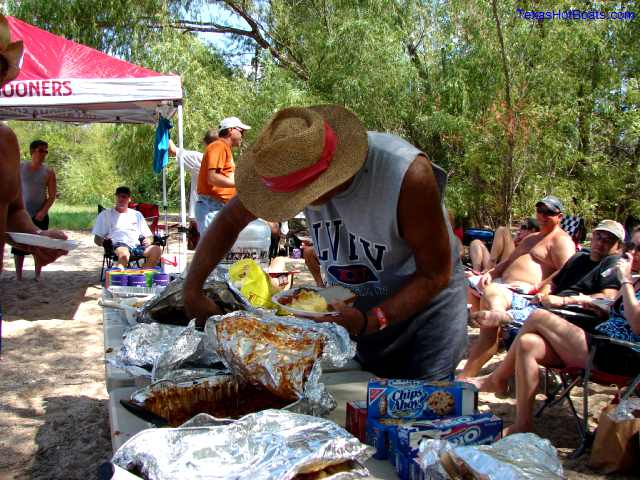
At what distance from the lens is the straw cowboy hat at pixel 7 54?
5.48 ft

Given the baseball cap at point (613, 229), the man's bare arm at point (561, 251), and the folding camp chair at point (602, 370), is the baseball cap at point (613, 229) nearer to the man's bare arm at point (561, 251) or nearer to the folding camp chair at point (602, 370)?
the man's bare arm at point (561, 251)

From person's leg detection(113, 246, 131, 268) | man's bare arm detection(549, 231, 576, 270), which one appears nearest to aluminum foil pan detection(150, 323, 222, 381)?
man's bare arm detection(549, 231, 576, 270)

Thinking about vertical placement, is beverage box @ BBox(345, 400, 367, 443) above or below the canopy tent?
below

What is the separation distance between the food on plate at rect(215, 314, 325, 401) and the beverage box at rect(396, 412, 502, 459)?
0.95ft

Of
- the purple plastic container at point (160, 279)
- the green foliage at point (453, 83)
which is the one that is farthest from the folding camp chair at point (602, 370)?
the green foliage at point (453, 83)

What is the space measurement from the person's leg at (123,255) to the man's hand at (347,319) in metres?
6.23

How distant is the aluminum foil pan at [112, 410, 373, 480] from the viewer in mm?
1166

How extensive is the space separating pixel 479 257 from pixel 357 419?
549 centimetres

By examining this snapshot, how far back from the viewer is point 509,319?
428 cm

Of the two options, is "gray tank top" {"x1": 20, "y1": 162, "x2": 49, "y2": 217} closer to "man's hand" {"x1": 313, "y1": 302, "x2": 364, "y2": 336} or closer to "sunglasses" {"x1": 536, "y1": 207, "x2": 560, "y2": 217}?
"sunglasses" {"x1": 536, "y1": 207, "x2": 560, "y2": 217}

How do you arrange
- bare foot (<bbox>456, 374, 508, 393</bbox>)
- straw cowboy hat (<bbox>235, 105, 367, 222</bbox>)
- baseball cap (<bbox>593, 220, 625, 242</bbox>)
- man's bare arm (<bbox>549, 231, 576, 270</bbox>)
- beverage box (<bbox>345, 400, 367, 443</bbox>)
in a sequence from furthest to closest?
man's bare arm (<bbox>549, 231, 576, 270</bbox>) → baseball cap (<bbox>593, 220, 625, 242</bbox>) → bare foot (<bbox>456, 374, 508, 393</bbox>) → straw cowboy hat (<bbox>235, 105, 367, 222</bbox>) → beverage box (<bbox>345, 400, 367, 443</bbox>)

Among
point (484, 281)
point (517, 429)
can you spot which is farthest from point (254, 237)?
point (517, 429)

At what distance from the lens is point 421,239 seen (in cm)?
167

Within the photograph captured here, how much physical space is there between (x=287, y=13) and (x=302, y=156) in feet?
47.1
